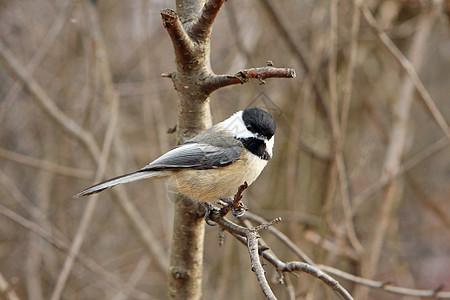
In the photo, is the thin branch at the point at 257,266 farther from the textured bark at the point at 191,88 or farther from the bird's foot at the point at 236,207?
the textured bark at the point at 191,88

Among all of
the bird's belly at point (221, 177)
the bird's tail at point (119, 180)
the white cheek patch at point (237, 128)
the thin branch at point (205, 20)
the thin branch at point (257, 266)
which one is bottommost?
the thin branch at point (257, 266)

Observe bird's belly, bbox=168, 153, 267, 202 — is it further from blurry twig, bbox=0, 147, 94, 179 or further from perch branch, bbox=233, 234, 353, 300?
blurry twig, bbox=0, 147, 94, 179

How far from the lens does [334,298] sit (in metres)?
3.01

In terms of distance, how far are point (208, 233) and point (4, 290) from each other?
87.2 inches

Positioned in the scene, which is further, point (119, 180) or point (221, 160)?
point (221, 160)

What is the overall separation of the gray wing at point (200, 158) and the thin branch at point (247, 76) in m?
0.44

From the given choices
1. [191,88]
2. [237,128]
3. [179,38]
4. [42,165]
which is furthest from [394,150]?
[42,165]

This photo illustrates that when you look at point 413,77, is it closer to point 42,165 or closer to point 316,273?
point 316,273

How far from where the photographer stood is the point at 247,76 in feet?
3.82

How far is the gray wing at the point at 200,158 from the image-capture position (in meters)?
1.75

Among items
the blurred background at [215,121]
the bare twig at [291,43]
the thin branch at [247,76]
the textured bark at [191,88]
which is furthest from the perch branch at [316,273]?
the bare twig at [291,43]

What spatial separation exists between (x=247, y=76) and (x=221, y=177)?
0.72m

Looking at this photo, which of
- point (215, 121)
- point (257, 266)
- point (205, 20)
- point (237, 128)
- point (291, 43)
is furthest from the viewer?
point (291, 43)

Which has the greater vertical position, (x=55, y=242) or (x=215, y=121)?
(x=215, y=121)
